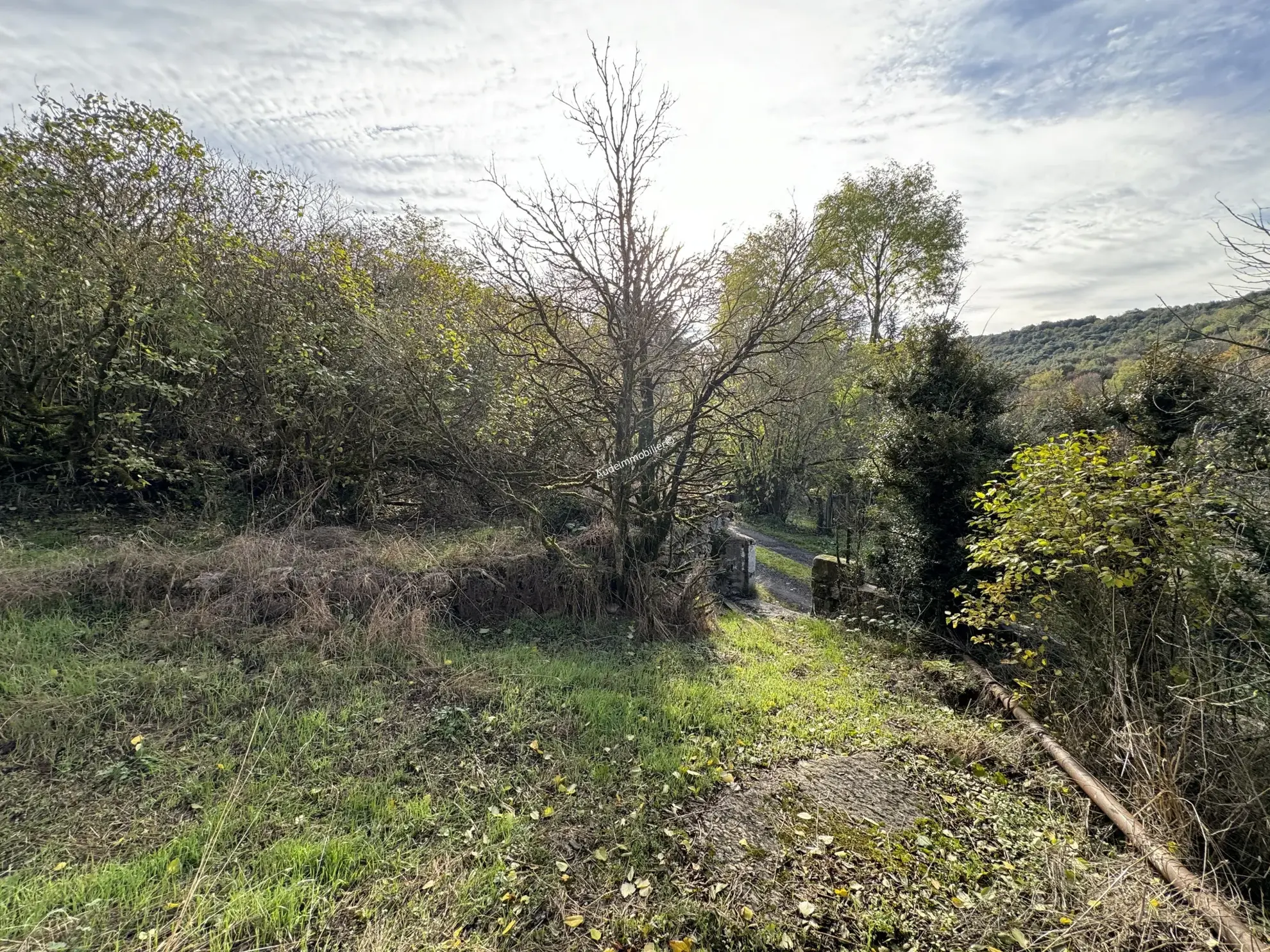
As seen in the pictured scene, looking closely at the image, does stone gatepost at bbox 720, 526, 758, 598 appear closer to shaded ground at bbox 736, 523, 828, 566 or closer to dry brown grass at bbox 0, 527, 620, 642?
dry brown grass at bbox 0, 527, 620, 642

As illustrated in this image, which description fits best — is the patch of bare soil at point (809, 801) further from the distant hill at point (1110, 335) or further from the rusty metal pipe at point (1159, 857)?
the distant hill at point (1110, 335)

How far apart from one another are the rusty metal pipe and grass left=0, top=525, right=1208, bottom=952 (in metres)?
0.17

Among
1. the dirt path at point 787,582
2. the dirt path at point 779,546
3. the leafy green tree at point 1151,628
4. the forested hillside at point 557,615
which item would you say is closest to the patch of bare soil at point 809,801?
the forested hillside at point 557,615

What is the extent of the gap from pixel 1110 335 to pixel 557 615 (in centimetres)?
→ 3833

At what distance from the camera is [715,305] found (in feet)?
21.2

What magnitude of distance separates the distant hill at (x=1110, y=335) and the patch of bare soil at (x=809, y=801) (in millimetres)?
3838

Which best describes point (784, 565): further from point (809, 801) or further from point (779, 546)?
point (809, 801)

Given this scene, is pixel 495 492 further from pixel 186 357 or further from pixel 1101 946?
pixel 1101 946

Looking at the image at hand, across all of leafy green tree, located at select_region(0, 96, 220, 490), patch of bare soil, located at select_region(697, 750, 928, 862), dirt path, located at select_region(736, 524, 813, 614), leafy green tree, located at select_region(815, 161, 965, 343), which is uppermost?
leafy green tree, located at select_region(815, 161, 965, 343)

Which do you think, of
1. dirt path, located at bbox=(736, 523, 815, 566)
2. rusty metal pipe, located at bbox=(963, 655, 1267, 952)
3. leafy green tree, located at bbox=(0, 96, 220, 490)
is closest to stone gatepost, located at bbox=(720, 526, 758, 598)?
dirt path, located at bbox=(736, 523, 815, 566)

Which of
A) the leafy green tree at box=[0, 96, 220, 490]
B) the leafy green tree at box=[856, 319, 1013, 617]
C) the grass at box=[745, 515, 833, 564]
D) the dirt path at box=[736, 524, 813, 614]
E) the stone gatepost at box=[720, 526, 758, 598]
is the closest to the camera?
the leafy green tree at box=[0, 96, 220, 490]

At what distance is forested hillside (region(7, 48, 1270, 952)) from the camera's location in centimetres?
244

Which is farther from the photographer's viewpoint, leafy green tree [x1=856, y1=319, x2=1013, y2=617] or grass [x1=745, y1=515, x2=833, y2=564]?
grass [x1=745, y1=515, x2=833, y2=564]

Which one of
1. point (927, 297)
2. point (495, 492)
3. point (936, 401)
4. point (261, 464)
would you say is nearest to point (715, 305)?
point (936, 401)
